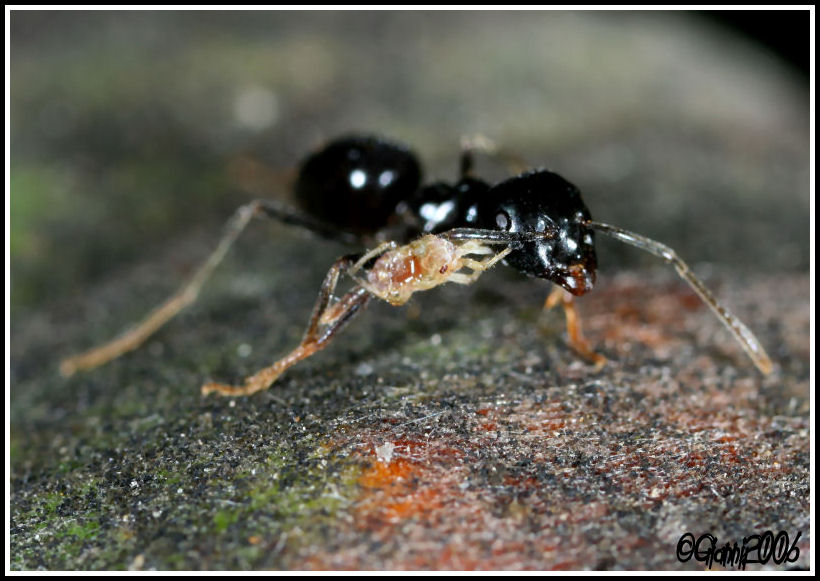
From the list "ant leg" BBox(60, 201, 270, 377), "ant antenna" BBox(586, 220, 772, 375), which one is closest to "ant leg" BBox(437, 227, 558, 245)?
"ant antenna" BBox(586, 220, 772, 375)

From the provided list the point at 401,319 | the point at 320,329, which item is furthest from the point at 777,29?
the point at 320,329

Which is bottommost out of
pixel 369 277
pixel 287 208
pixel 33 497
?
pixel 33 497

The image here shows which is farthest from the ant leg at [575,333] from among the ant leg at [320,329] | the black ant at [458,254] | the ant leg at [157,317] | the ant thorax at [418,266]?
the ant leg at [157,317]

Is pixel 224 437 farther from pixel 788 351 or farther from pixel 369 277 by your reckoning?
pixel 788 351

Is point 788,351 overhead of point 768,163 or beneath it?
beneath

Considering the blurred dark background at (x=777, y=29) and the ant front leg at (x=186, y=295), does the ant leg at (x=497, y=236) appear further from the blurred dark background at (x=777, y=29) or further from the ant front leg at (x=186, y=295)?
the blurred dark background at (x=777, y=29)

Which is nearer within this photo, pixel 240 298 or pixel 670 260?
pixel 670 260

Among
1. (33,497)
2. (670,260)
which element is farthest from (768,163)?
(33,497)
